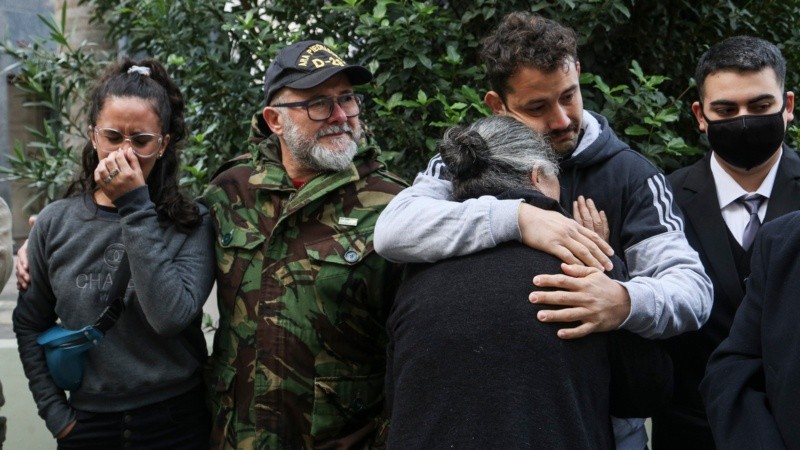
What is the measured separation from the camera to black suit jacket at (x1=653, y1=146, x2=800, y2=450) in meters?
2.78

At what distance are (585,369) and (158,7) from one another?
3.02 metres

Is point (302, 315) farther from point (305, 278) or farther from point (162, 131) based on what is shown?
point (162, 131)

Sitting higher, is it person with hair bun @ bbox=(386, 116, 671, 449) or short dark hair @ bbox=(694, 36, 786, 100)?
short dark hair @ bbox=(694, 36, 786, 100)

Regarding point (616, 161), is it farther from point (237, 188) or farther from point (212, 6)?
point (212, 6)

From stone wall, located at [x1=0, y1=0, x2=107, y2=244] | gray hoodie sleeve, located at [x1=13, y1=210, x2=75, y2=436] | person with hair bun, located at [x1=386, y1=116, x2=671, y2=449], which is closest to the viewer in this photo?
person with hair bun, located at [x1=386, y1=116, x2=671, y2=449]

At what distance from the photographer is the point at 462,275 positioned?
2.24 metres

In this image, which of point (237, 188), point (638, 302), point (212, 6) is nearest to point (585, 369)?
point (638, 302)

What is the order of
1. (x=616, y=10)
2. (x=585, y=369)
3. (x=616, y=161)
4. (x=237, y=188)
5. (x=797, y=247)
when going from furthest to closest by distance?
(x=616, y=10) < (x=237, y=188) < (x=616, y=161) < (x=585, y=369) < (x=797, y=247)

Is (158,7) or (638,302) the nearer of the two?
(638,302)

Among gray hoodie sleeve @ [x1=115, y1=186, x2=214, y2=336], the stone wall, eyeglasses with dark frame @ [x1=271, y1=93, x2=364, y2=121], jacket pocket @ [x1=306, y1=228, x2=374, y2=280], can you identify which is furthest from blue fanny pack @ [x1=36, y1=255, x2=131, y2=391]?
the stone wall

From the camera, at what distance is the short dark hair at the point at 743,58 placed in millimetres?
2854

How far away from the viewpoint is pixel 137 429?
9.65ft

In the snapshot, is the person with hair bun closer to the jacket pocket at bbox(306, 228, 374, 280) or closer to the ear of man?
the jacket pocket at bbox(306, 228, 374, 280)

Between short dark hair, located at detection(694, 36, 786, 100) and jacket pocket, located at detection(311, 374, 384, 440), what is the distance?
151 cm
